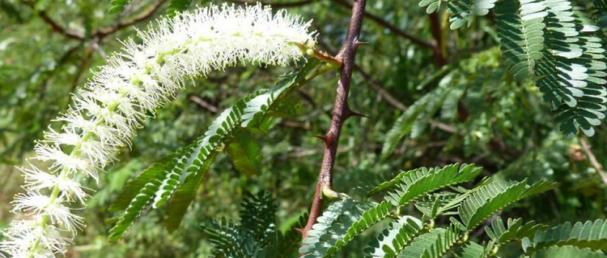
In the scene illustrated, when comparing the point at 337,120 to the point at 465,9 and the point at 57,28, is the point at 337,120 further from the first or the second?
the point at 57,28

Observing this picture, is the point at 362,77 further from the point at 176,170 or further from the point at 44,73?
the point at 176,170

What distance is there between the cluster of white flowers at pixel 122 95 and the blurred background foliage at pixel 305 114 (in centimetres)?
149

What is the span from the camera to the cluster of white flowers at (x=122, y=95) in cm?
120

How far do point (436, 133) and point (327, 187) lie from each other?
2906 mm

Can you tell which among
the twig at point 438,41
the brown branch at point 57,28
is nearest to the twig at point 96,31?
the brown branch at point 57,28

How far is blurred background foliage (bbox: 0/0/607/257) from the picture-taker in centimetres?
300

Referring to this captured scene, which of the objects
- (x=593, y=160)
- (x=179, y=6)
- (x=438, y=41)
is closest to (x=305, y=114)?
(x=438, y=41)

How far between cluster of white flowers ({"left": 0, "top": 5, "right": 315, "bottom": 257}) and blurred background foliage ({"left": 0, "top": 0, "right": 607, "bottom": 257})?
1.49 metres

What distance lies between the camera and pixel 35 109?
3652 mm

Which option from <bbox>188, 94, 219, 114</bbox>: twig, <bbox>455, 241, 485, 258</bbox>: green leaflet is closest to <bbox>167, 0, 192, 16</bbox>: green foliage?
<bbox>455, 241, 485, 258</bbox>: green leaflet

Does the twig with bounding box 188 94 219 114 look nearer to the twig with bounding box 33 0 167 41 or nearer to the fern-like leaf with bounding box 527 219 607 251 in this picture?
the twig with bounding box 33 0 167 41

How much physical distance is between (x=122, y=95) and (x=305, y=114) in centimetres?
275

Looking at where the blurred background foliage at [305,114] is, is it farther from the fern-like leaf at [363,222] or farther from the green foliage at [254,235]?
the fern-like leaf at [363,222]

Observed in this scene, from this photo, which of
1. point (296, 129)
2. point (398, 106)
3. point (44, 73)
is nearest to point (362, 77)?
point (398, 106)
